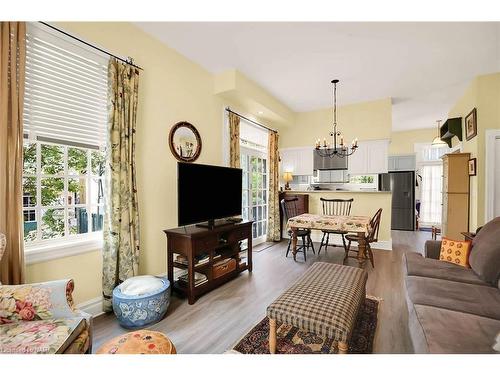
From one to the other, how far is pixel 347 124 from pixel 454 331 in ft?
15.1

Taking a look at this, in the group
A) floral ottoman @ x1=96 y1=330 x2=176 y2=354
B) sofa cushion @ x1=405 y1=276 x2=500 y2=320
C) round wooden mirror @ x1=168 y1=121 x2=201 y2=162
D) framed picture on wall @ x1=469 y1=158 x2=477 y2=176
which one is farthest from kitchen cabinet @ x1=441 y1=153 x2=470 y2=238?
floral ottoman @ x1=96 y1=330 x2=176 y2=354

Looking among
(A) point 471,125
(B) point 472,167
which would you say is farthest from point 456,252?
(A) point 471,125

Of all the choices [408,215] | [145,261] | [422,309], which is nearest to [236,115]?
[145,261]

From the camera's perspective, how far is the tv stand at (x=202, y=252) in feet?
8.09

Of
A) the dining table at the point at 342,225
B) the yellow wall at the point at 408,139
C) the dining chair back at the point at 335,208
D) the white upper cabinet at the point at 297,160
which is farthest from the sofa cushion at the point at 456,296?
the yellow wall at the point at 408,139

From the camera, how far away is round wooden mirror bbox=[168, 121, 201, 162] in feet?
9.79

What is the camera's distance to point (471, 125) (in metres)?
3.91

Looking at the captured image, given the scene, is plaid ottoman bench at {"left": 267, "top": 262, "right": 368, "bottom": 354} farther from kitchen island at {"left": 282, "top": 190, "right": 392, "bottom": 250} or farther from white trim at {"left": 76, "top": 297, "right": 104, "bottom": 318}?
kitchen island at {"left": 282, "top": 190, "right": 392, "bottom": 250}

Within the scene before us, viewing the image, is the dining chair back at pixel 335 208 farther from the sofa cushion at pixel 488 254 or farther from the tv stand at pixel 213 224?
the sofa cushion at pixel 488 254

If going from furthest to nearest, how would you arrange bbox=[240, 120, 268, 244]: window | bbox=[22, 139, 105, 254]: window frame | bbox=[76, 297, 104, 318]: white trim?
1. bbox=[240, 120, 268, 244]: window
2. bbox=[76, 297, 104, 318]: white trim
3. bbox=[22, 139, 105, 254]: window frame

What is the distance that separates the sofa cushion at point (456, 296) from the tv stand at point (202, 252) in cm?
192

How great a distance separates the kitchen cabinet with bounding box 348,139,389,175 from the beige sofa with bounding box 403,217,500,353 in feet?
8.74

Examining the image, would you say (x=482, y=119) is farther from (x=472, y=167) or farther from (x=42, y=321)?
(x=42, y=321)

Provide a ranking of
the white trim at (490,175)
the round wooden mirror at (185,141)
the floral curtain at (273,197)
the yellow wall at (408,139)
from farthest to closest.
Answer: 1. the yellow wall at (408,139)
2. the floral curtain at (273,197)
3. the white trim at (490,175)
4. the round wooden mirror at (185,141)
